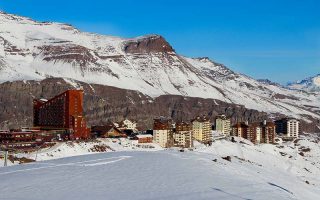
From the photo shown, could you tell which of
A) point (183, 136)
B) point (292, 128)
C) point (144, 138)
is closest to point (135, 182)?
point (144, 138)

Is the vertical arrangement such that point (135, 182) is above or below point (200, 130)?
above

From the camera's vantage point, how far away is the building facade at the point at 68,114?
10256cm

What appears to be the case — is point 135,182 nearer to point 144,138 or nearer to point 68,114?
point 144,138

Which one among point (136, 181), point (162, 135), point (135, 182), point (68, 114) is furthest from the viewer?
point (162, 135)

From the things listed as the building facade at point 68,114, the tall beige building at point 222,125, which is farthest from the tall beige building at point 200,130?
the building facade at point 68,114

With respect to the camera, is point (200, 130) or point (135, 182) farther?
point (200, 130)

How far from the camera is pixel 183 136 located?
124438 mm

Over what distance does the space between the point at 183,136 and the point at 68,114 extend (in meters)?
32.4

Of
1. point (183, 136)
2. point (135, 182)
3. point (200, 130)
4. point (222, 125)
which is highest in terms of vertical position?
point (135, 182)

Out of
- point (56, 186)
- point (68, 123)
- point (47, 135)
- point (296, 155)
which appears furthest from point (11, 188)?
point (296, 155)

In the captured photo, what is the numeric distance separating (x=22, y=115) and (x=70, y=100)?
83.5 metres

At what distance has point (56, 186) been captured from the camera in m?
21.0

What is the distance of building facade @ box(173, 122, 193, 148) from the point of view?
12232 centimetres

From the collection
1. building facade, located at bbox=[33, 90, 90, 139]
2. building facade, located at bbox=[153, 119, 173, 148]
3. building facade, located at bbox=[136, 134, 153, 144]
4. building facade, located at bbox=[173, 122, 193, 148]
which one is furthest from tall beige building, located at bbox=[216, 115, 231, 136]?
building facade, located at bbox=[33, 90, 90, 139]
